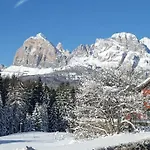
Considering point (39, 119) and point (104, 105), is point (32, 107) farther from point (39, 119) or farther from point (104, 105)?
point (104, 105)

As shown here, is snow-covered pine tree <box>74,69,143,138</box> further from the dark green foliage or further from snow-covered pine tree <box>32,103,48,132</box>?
snow-covered pine tree <box>32,103,48,132</box>

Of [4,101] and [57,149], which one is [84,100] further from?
[4,101]

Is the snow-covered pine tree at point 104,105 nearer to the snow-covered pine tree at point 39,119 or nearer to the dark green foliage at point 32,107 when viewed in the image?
the dark green foliage at point 32,107

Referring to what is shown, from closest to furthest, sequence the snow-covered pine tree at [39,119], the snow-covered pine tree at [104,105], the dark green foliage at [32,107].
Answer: the snow-covered pine tree at [104,105], the dark green foliage at [32,107], the snow-covered pine tree at [39,119]

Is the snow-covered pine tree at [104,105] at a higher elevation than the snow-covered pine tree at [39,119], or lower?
lower

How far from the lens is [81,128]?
95.6 ft

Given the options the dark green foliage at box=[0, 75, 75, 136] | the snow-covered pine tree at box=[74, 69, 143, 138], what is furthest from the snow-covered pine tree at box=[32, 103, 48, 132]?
the snow-covered pine tree at box=[74, 69, 143, 138]

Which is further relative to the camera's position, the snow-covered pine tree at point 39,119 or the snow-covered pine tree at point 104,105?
the snow-covered pine tree at point 39,119

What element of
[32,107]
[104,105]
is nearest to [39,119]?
[32,107]

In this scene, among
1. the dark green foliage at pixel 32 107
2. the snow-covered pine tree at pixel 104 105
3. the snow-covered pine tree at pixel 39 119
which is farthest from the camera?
the snow-covered pine tree at pixel 39 119

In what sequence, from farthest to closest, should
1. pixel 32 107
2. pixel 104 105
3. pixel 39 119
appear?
pixel 32 107
pixel 39 119
pixel 104 105

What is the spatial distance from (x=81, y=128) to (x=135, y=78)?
5.80m

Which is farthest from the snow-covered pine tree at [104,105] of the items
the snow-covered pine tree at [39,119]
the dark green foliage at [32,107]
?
the snow-covered pine tree at [39,119]

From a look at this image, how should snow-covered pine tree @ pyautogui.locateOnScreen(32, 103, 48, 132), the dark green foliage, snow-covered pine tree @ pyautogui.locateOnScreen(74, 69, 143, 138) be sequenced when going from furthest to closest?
snow-covered pine tree @ pyautogui.locateOnScreen(32, 103, 48, 132) → the dark green foliage → snow-covered pine tree @ pyautogui.locateOnScreen(74, 69, 143, 138)
